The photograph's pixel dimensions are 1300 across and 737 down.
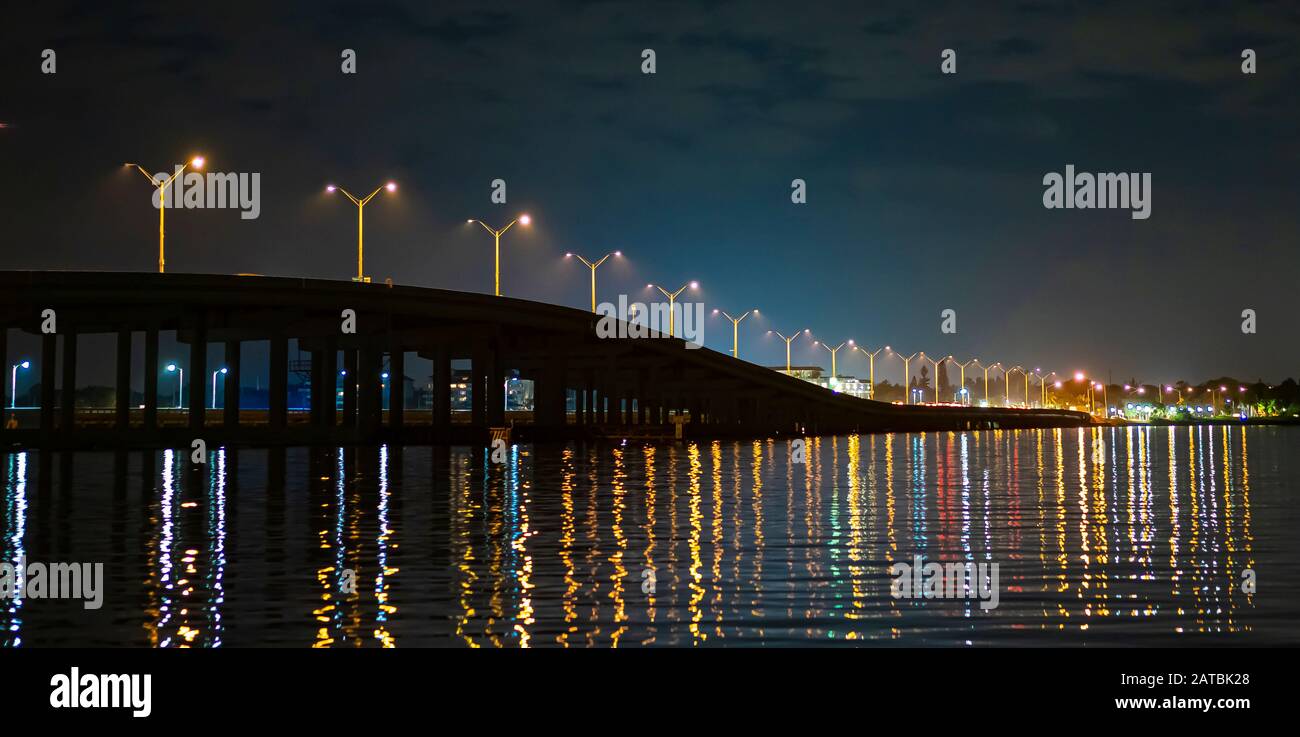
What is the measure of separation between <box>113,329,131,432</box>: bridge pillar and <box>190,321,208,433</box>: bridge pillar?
387 centimetres

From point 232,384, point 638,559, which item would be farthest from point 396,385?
point 638,559

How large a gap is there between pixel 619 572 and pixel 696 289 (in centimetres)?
10376

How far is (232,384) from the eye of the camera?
8788cm

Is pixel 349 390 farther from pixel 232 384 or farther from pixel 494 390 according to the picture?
pixel 232 384

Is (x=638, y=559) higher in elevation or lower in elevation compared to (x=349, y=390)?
lower

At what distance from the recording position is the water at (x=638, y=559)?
1378 cm

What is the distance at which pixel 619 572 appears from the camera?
62.0 feet

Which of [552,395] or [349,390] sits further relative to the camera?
[552,395]

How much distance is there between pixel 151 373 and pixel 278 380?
11253mm

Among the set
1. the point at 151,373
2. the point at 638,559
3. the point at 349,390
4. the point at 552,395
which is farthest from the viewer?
the point at 552,395

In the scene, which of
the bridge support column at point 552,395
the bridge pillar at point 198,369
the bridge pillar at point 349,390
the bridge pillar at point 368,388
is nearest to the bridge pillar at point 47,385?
the bridge pillar at point 198,369

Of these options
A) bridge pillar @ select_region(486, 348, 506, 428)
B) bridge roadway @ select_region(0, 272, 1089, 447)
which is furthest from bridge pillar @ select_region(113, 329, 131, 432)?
bridge pillar @ select_region(486, 348, 506, 428)
